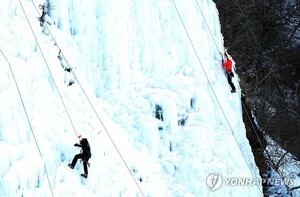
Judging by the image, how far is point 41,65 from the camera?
37.2 ft

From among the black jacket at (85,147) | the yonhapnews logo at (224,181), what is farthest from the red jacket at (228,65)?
the black jacket at (85,147)

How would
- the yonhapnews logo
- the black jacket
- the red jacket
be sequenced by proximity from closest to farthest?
1. the black jacket
2. the yonhapnews logo
3. the red jacket

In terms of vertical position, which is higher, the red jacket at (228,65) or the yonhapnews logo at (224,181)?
the red jacket at (228,65)

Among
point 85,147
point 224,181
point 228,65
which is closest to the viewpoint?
point 85,147

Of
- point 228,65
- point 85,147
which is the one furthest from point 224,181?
point 85,147

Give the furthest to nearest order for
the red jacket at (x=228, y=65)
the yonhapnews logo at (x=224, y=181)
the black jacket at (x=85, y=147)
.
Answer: the red jacket at (x=228, y=65), the yonhapnews logo at (x=224, y=181), the black jacket at (x=85, y=147)

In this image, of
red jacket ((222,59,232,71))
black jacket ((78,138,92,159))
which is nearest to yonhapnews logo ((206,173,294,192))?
red jacket ((222,59,232,71))

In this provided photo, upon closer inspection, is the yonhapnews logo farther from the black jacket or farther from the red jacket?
the black jacket

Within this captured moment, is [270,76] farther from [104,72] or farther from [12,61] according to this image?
[12,61]

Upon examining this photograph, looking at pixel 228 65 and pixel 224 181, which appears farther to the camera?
pixel 228 65

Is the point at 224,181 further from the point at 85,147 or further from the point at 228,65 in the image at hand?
the point at 85,147

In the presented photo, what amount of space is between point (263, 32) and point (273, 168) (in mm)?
11378

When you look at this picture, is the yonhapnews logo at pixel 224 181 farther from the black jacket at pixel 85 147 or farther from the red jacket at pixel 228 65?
the black jacket at pixel 85 147

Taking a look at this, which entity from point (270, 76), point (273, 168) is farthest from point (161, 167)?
point (270, 76)
